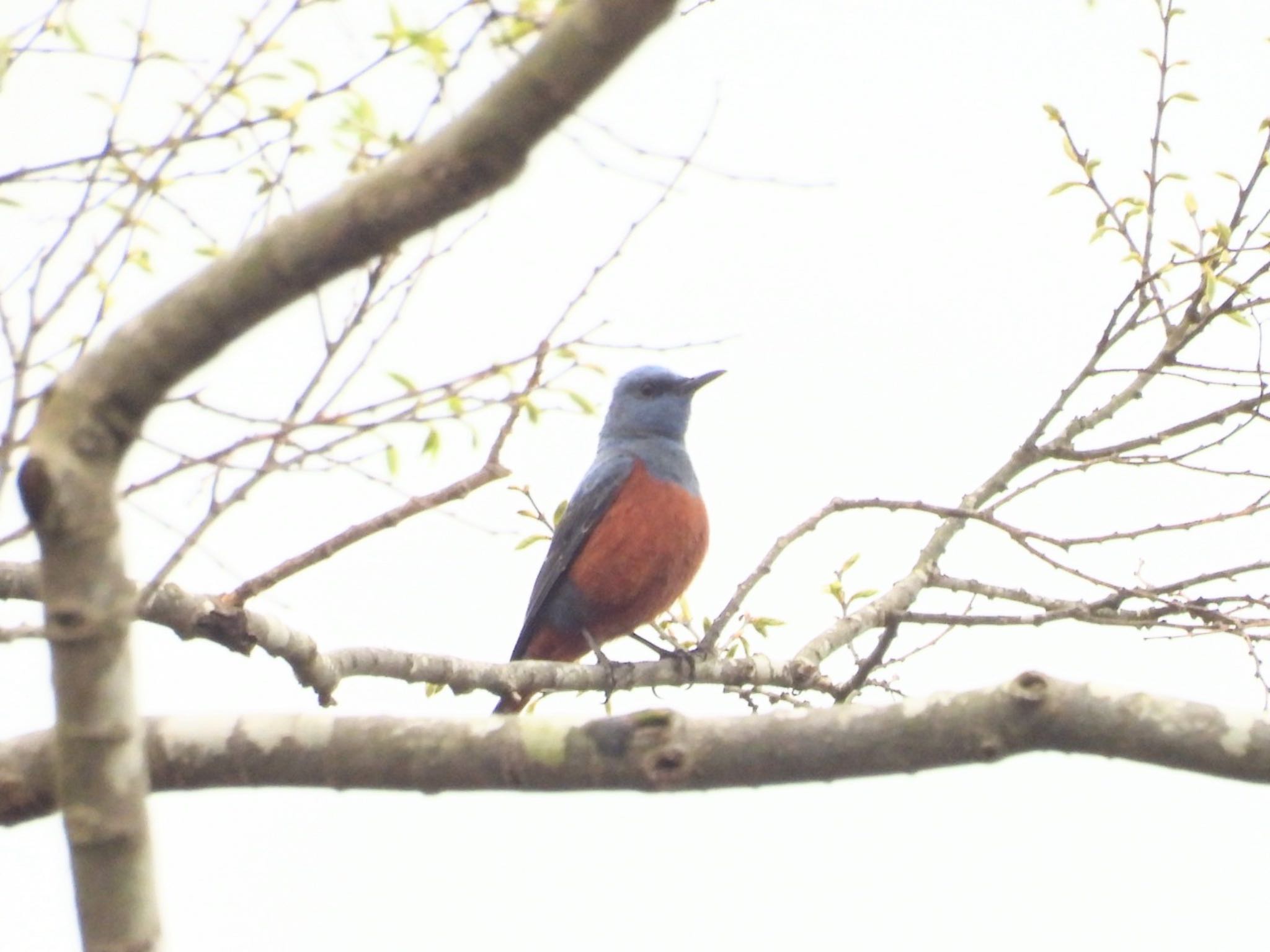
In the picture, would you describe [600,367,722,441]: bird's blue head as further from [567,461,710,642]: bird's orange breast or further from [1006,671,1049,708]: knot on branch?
[1006,671,1049,708]: knot on branch

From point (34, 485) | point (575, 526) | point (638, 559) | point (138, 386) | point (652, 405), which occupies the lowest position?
point (34, 485)

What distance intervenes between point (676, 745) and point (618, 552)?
163 inches

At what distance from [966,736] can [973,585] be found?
9.58 feet

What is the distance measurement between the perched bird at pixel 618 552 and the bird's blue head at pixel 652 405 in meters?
0.11

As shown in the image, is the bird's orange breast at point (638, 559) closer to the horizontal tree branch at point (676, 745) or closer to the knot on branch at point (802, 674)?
the knot on branch at point (802, 674)

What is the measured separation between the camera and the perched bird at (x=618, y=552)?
21.3 ft

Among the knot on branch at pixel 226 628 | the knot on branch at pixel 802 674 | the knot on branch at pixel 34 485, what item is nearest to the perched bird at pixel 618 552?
the knot on branch at pixel 802 674

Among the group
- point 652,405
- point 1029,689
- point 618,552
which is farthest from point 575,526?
point 1029,689

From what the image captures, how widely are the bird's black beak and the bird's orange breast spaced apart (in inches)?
33.3

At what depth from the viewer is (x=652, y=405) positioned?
7.48 m

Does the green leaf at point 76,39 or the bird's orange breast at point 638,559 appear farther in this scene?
the bird's orange breast at point 638,559

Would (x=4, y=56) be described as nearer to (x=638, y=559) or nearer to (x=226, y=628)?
(x=226, y=628)

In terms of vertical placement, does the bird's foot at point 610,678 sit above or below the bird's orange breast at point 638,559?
below

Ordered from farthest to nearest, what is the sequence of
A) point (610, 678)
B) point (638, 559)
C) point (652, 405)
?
point (652, 405) → point (638, 559) → point (610, 678)
